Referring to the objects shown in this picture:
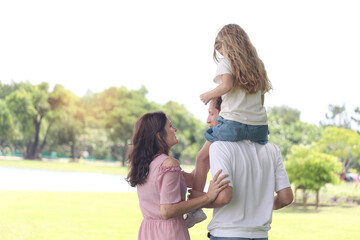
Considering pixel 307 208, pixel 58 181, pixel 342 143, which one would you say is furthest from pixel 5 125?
pixel 307 208

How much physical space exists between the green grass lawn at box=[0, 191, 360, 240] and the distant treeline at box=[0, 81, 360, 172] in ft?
42.8

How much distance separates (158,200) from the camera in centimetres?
166

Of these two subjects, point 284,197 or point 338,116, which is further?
point 338,116

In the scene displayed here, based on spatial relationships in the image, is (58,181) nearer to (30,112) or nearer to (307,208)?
(30,112)

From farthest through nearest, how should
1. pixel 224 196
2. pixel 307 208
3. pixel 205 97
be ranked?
1. pixel 307 208
2. pixel 205 97
3. pixel 224 196

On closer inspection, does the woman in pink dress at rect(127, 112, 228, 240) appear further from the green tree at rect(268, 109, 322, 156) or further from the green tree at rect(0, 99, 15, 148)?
the green tree at rect(0, 99, 15, 148)

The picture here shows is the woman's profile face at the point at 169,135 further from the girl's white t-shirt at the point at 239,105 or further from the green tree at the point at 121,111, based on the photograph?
the green tree at the point at 121,111

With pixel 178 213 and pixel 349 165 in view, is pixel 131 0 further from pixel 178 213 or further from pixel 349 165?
pixel 178 213

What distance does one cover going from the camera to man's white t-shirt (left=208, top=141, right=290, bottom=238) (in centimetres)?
152

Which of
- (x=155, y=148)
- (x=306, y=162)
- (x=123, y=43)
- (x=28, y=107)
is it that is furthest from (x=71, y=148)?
(x=155, y=148)

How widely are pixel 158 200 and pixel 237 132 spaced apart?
0.36 meters

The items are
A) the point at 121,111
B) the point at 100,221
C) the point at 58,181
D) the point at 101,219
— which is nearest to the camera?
the point at 100,221

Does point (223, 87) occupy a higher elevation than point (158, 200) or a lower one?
higher

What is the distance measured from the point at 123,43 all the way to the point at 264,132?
2720 centimetres
